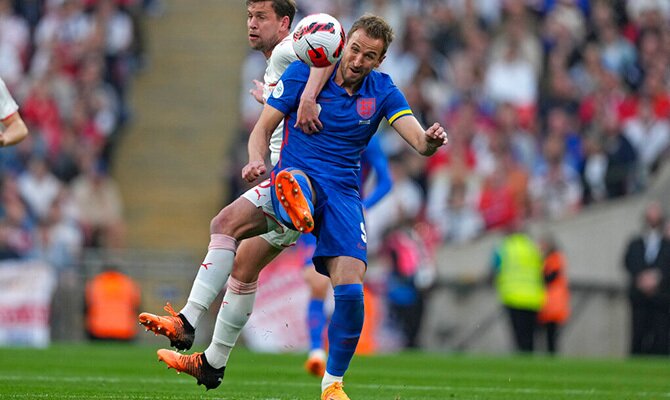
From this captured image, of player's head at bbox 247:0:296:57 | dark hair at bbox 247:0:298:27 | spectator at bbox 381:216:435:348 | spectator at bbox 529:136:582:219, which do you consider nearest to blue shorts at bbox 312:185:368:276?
player's head at bbox 247:0:296:57

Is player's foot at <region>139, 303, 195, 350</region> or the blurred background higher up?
player's foot at <region>139, 303, 195, 350</region>

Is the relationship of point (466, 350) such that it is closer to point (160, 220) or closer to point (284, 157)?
point (160, 220)

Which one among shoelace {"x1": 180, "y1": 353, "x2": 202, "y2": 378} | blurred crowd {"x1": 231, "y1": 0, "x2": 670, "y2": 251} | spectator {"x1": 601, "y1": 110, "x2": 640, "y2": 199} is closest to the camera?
shoelace {"x1": 180, "y1": 353, "x2": 202, "y2": 378}

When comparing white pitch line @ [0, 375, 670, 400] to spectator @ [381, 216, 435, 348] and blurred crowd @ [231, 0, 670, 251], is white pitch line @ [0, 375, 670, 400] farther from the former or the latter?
blurred crowd @ [231, 0, 670, 251]

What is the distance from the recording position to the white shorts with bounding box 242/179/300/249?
8.39 m

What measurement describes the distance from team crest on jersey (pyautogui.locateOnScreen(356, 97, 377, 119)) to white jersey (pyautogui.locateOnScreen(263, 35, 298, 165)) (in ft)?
1.77

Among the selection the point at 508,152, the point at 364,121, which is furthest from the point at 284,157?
the point at 508,152

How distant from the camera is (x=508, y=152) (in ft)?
67.6

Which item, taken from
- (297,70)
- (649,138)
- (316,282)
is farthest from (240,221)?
(649,138)

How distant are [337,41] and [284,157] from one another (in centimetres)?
78

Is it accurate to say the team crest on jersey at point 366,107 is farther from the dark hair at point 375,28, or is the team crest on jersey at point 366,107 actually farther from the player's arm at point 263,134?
the player's arm at point 263,134

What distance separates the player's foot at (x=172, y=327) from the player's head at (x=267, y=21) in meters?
1.86

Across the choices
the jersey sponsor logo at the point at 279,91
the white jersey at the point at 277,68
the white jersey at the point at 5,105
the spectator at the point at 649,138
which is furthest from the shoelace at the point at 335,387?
the spectator at the point at 649,138

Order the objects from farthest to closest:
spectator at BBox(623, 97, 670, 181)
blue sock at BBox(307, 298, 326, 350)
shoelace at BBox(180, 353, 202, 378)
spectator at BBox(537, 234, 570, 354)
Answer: spectator at BBox(623, 97, 670, 181)
spectator at BBox(537, 234, 570, 354)
blue sock at BBox(307, 298, 326, 350)
shoelace at BBox(180, 353, 202, 378)
